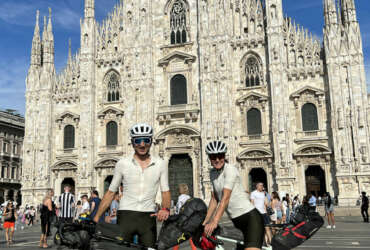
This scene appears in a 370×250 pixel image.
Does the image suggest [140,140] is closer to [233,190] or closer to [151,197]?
[151,197]

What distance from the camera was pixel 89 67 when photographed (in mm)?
32031

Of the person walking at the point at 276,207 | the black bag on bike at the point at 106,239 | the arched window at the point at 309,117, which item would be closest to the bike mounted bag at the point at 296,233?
the black bag on bike at the point at 106,239

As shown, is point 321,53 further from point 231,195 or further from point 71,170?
point 231,195

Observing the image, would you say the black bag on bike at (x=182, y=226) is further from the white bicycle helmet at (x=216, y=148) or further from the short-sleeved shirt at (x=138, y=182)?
the white bicycle helmet at (x=216, y=148)

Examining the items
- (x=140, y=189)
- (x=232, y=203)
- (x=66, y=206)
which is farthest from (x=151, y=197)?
(x=66, y=206)

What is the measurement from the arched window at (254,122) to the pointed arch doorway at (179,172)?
194 inches

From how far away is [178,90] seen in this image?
30.5 m

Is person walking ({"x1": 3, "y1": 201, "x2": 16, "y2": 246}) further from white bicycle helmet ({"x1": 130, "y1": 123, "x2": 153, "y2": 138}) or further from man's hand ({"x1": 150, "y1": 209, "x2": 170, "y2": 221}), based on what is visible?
man's hand ({"x1": 150, "y1": 209, "x2": 170, "y2": 221})

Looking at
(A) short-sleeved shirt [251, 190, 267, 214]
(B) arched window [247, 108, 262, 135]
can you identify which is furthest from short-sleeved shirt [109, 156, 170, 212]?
(B) arched window [247, 108, 262, 135]

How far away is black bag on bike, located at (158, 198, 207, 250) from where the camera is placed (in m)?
3.45

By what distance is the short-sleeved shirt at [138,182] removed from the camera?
416 cm

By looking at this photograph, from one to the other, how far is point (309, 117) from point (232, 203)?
24023 mm

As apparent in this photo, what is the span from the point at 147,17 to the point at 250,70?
29.8ft

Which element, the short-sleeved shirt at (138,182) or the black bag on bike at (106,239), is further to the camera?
the short-sleeved shirt at (138,182)
